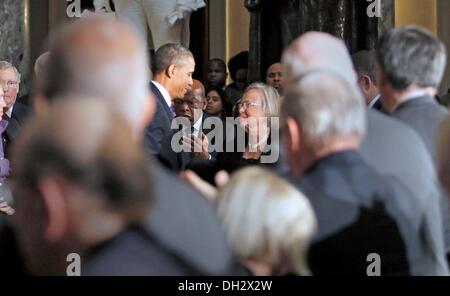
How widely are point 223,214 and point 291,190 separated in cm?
16

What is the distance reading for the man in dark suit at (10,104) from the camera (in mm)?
5441

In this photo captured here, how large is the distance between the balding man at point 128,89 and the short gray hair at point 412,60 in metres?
0.87

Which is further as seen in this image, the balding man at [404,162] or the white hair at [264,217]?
the balding man at [404,162]

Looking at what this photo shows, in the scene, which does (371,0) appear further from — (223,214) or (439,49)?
(223,214)

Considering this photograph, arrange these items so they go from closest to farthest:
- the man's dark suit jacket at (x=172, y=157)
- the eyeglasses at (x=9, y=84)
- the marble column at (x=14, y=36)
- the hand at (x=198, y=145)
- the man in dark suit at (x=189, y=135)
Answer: the man's dark suit jacket at (x=172, y=157)
the man in dark suit at (x=189, y=135)
the hand at (x=198, y=145)
the eyeglasses at (x=9, y=84)
the marble column at (x=14, y=36)

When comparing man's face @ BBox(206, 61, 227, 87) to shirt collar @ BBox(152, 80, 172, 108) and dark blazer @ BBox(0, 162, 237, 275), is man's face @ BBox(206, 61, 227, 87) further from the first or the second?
dark blazer @ BBox(0, 162, 237, 275)

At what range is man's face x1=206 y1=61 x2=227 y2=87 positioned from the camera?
7859 mm

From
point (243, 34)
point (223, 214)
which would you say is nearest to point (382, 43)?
point (223, 214)

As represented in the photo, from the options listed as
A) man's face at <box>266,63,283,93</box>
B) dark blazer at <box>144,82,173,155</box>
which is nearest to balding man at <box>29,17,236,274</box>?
dark blazer at <box>144,82,173,155</box>

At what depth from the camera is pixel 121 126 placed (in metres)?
2.48

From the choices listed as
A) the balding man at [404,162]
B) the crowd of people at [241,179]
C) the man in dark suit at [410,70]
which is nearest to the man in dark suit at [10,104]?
the crowd of people at [241,179]

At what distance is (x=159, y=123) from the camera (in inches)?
187

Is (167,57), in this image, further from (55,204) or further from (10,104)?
(55,204)

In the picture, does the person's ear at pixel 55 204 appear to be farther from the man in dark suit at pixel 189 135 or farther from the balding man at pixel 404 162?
the man in dark suit at pixel 189 135
